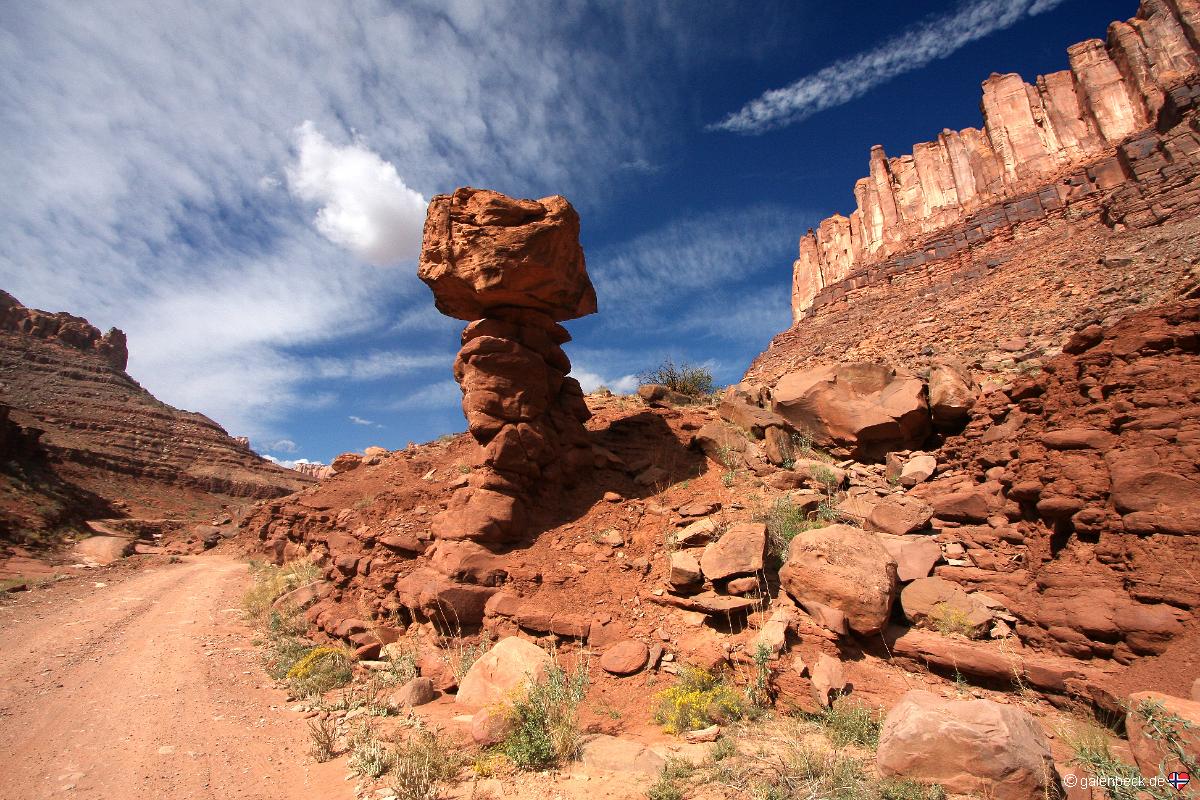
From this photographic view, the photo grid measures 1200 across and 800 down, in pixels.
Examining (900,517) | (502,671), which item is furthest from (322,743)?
(900,517)

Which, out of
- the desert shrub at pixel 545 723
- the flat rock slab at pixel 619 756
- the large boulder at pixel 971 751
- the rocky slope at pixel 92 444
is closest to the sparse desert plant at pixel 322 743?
the desert shrub at pixel 545 723

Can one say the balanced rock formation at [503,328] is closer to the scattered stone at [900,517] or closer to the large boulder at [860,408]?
the large boulder at [860,408]

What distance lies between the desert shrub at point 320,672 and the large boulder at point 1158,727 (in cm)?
755

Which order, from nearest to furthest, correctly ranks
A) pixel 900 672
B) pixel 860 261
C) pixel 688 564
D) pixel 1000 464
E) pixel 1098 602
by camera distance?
pixel 1098 602, pixel 900 672, pixel 688 564, pixel 1000 464, pixel 860 261

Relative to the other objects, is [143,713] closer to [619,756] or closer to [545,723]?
[545,723]

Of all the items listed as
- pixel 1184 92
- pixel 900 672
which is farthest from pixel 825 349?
pixel 900 672

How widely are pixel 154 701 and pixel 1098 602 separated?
997 cm

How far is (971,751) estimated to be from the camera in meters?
3.28

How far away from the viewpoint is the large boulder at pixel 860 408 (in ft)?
29.7

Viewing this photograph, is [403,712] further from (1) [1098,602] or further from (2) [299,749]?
(1) [1098,602]

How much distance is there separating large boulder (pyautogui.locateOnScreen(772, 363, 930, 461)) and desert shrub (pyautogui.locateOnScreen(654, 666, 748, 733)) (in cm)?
596

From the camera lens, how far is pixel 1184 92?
1733cm

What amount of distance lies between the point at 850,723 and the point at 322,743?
15.3ft

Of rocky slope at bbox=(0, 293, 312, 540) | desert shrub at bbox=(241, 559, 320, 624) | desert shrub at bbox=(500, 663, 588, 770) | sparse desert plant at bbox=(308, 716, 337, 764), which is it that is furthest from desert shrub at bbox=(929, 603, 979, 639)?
rocky slope at bbox=(0, 293, 312, 540)
